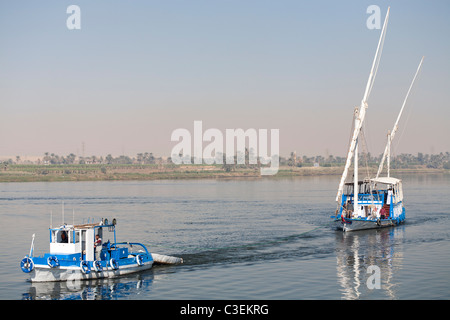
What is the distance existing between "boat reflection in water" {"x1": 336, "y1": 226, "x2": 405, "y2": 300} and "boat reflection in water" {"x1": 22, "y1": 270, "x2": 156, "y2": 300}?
15895 millimetres

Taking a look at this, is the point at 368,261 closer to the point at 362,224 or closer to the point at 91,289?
the point at 362,224

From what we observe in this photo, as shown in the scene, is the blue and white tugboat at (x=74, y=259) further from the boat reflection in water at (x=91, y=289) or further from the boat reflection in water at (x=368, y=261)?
the boat reflection in water at (x=368, y=261)

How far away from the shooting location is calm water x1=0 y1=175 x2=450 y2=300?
42.0 metres

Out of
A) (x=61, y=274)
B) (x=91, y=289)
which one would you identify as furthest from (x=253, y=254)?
(x=61, y=274)

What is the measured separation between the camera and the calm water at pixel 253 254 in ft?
138

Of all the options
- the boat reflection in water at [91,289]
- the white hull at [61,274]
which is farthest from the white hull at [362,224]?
the white hull at [61,274]

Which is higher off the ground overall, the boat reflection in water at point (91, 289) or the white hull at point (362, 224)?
the white hull at point (362, 224)

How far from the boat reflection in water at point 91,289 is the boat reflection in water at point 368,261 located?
626 inches
